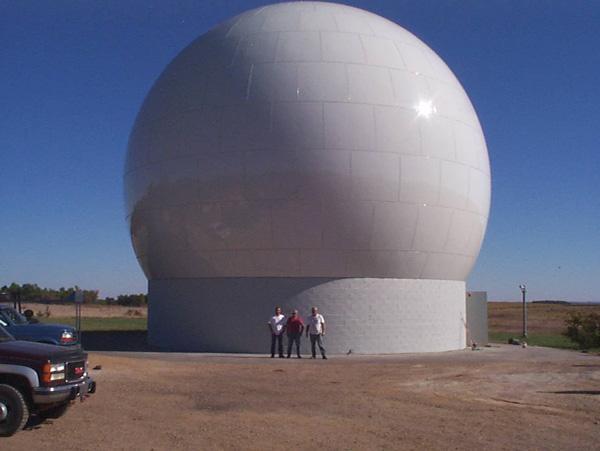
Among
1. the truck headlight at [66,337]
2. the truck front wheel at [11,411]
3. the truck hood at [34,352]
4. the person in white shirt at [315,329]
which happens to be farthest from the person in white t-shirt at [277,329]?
the truck front wheel at [11,411]

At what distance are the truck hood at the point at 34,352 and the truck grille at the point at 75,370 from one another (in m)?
0.10

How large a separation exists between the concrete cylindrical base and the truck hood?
35.3ft

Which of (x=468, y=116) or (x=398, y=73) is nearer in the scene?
(x=398, y=73)

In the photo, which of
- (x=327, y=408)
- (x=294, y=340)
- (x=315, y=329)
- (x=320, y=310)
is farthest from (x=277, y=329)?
(x=327, y=408)

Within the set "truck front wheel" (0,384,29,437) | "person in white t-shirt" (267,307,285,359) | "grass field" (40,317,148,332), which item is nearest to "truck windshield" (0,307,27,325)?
"truck front wheel" (0,384,29,437)

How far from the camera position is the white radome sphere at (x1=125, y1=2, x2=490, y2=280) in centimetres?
1972

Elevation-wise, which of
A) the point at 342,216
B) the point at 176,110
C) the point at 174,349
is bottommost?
the point at 174,349

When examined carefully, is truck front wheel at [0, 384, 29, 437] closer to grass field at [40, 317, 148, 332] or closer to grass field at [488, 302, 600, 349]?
grass field at [488, 302, 600, 349]

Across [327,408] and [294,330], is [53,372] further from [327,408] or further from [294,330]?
[294,330]

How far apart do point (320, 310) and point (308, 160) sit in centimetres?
414

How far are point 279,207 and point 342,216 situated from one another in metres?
1.70

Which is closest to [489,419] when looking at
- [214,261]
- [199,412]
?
[199,412]

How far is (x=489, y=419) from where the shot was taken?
33.3 feet

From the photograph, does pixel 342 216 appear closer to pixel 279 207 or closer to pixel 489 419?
pixel 279 207
